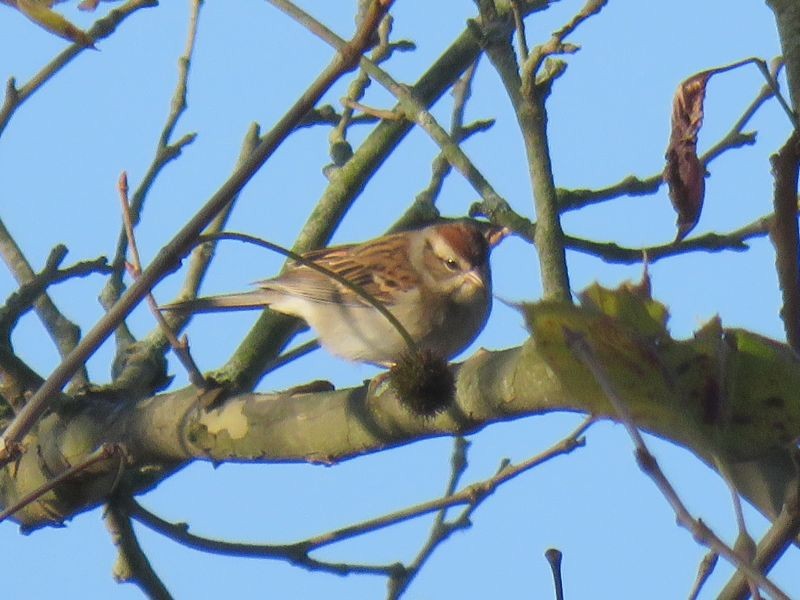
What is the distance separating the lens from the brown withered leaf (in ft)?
8.33

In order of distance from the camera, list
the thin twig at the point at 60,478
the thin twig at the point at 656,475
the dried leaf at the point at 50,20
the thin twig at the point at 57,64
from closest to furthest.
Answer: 1. the thin twig at the point at 656,475
2. the dried leaf at the point at 50,20
3. the thin twig at the point at 60,478
4. the thin twig at the point at 57,64

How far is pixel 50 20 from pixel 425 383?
1.26 metres

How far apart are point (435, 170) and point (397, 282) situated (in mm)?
1330

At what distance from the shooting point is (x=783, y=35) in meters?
2.34

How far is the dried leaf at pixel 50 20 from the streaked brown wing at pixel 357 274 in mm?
4389

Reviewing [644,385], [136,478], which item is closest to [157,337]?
[136,478]

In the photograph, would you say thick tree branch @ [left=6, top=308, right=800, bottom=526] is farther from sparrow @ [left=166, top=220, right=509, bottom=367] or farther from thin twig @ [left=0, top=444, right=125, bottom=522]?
sparrow @ [left=166, top=220, right=509, bottom=367]

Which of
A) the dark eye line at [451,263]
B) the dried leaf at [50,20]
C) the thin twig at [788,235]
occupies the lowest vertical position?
the thin twig at [788,235]

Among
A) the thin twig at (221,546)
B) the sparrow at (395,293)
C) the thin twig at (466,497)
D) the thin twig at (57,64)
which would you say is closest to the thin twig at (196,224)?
the thin twig at (466,497)

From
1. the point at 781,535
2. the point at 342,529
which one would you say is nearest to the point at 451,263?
the point at 342,529

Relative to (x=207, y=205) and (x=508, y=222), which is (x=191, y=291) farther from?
(x=207, y=205)

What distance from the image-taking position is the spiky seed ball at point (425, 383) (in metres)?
2.79

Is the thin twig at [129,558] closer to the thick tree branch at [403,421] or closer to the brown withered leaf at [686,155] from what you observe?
the thick tree branch at [403,421]

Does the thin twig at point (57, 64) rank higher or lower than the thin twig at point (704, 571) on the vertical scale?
higher
